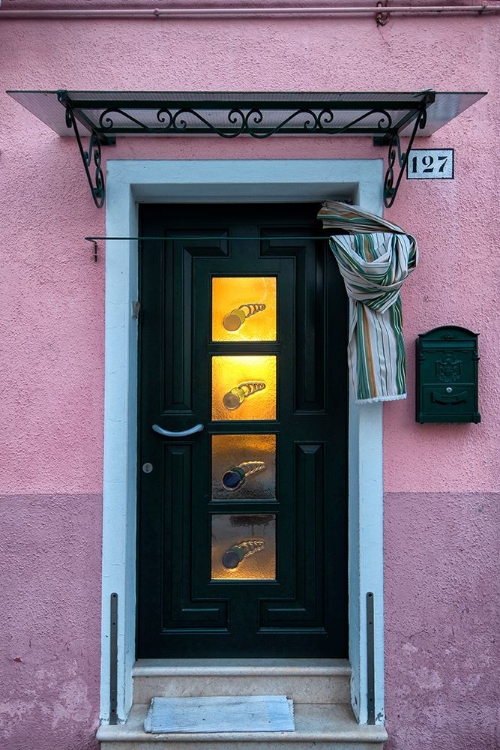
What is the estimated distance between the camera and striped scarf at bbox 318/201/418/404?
309 centimetres

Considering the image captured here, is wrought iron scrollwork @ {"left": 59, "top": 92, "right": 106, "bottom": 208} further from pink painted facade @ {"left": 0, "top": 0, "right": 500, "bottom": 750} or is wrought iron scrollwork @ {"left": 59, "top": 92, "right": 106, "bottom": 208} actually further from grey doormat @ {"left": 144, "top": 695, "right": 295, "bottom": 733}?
grey doormat @ {"left": 144, "top": 695, "right": 295, "bottom": 733}

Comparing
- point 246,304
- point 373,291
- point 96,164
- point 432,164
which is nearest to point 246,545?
point 246,304

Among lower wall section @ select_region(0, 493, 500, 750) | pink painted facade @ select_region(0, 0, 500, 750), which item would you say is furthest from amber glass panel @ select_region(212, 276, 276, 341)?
lower wall section @ select_region(0, 493, 500, 750)

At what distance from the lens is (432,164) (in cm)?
335

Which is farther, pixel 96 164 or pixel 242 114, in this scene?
pixel 96 164

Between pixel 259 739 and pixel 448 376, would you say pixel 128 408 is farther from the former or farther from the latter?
pixel 259 739

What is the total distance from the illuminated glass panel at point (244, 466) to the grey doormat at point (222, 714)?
40.2 inches

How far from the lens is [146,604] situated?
3.53 m

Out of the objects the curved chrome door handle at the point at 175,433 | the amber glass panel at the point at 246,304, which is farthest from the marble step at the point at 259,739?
the amber glass panel at the point at 246,304

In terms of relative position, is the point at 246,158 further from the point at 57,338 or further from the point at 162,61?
the point at 57,338

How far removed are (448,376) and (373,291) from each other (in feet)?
1.95

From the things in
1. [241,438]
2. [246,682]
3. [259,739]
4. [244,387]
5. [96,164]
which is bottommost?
[259,739]

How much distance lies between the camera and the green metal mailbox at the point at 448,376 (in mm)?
3270

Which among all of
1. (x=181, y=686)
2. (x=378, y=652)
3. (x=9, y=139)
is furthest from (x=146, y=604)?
(x=9, y=139)
